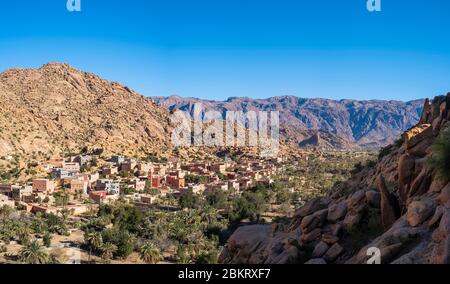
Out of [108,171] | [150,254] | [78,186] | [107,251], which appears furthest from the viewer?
[108,171]

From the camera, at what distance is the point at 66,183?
5338 cm

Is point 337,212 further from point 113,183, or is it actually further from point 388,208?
point 113,183

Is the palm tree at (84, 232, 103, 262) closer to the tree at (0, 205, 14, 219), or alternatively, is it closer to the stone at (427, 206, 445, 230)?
the tree at (0, 205, 14, 219)

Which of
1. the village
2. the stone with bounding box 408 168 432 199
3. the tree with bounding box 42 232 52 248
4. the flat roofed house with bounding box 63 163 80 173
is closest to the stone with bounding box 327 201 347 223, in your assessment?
the stone with bounding box 408 168 432 199

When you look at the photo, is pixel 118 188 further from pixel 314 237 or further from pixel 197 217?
pixel 314 237

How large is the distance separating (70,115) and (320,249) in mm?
90827

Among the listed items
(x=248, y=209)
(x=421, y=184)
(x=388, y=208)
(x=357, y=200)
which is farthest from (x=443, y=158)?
(x=248, y=209)

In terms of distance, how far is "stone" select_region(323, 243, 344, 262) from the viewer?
932cm

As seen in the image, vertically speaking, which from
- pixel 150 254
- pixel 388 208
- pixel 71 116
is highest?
pixel 71 116

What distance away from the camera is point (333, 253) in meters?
9.38

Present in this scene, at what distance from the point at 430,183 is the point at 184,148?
91.9 meters

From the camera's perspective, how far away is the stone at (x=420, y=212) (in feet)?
25.5

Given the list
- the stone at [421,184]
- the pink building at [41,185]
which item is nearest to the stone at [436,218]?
the stone at [421,184]

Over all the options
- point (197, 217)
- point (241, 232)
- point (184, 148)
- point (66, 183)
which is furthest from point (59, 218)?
point (184, 148)
